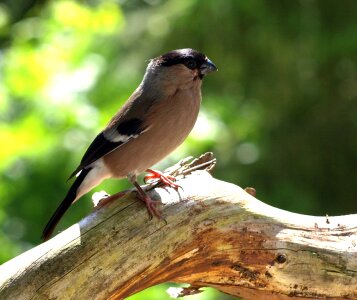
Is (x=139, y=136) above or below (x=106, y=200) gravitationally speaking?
above

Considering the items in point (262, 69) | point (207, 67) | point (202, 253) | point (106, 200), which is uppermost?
point (262, 69)

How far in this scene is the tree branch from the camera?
184 inches

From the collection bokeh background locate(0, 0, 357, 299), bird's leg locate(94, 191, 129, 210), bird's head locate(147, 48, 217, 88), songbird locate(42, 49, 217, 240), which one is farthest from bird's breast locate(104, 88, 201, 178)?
bokeh background locate(0, 0, 357, 299)

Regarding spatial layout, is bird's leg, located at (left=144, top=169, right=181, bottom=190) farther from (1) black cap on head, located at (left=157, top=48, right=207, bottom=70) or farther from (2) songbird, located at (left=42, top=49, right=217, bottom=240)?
(1) black cap on head, located at (left=157, top=48, right=207, bottom=70)

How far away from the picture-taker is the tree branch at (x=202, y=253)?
468 centimetres

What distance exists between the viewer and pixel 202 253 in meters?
4.89

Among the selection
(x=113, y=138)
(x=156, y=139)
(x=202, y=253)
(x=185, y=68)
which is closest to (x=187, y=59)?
(x=185, y=68)

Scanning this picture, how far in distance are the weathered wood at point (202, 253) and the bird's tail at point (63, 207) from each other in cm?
51

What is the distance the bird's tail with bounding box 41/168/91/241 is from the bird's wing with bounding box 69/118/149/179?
86 millimetres

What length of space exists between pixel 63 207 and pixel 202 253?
1.03 metres

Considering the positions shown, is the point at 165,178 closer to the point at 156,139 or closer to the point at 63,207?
the point at 156,139

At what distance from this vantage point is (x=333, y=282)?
4816 mm

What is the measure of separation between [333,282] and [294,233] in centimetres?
34

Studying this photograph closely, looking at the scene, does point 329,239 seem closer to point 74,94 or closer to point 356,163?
point 74,94
